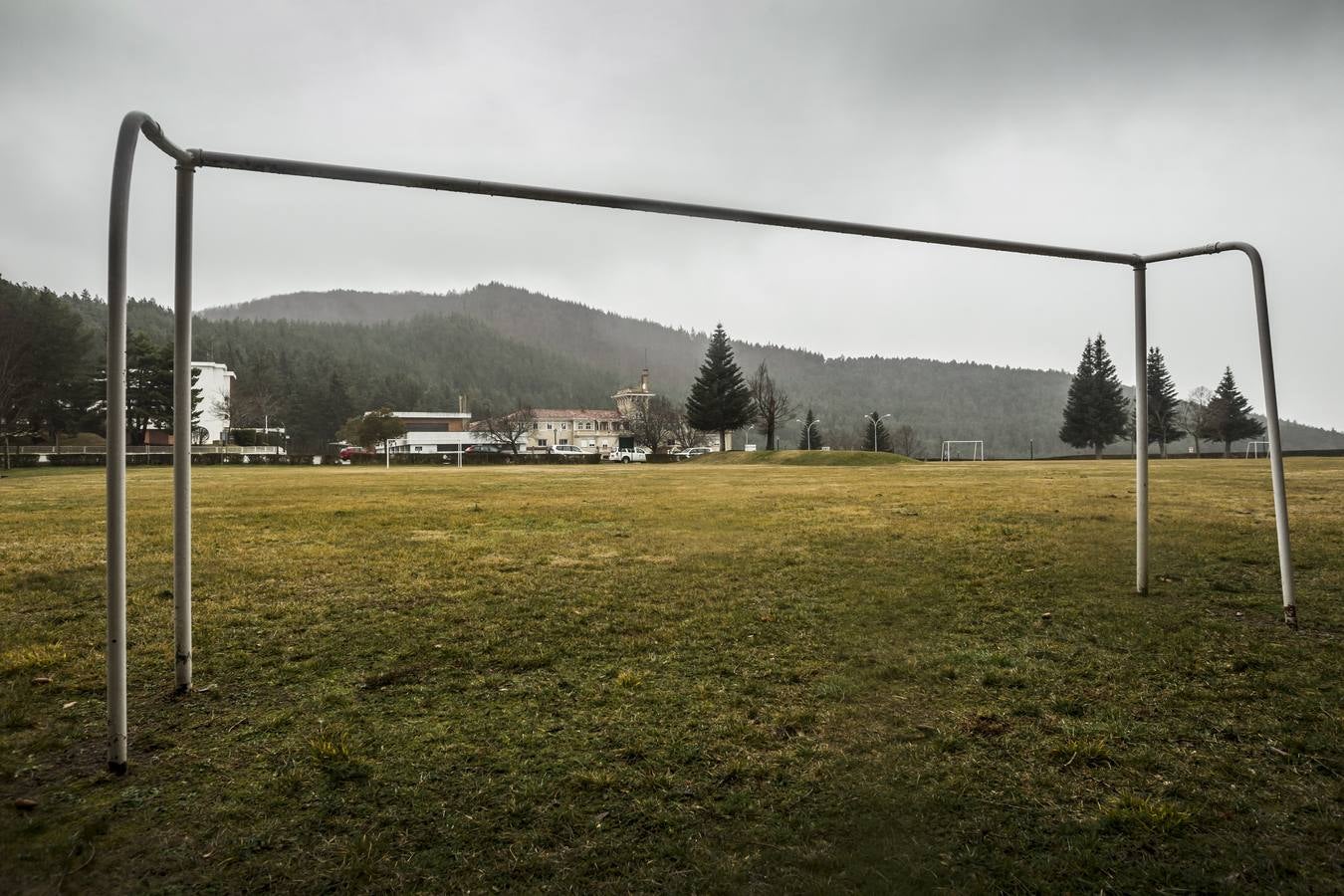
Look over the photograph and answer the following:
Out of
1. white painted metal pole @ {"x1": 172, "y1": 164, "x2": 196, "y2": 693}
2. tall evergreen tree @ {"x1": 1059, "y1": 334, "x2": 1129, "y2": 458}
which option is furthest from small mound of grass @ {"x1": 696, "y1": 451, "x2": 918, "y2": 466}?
white painted metal pole @ {"x1": 172, "y1": 164, "x2": 196, "y2": 693}

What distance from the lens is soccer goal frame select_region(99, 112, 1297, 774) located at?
268cm

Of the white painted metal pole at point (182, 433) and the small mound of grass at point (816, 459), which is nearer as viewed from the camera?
the white painted metal pole at point (182, 433)

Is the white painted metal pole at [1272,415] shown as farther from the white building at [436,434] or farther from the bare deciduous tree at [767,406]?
the white building at [436,434]

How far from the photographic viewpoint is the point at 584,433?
99062 millimetres

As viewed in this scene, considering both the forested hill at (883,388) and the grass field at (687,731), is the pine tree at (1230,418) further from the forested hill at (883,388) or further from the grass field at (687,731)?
the grass field at (687,731)

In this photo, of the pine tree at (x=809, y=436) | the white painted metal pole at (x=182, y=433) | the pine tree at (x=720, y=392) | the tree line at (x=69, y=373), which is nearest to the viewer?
the white painted metal pole at (x=182, y=433)

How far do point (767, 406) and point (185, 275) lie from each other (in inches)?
2557

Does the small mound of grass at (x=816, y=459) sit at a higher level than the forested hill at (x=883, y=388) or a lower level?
lower

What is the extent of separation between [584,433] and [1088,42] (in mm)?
92648

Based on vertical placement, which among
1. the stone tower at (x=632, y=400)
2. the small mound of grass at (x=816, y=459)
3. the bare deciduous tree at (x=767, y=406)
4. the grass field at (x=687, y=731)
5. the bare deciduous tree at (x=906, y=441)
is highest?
the stone tower at (x=632, y=400)

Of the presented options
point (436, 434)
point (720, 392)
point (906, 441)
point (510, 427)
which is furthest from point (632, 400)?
point (906, 441)

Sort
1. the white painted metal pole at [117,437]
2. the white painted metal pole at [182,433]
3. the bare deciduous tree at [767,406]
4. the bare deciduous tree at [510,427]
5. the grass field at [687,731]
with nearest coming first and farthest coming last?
the grass field at [687,731] → the white painted metal pole at [117,437] → the white painted metal pole at [182,433] → the bare deciduous tree at [767,406] → the bare deciduous tree at [510,427]

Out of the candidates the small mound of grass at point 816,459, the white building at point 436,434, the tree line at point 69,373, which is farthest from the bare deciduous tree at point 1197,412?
the tree line at point 69,373

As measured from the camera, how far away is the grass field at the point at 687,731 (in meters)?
2.07
